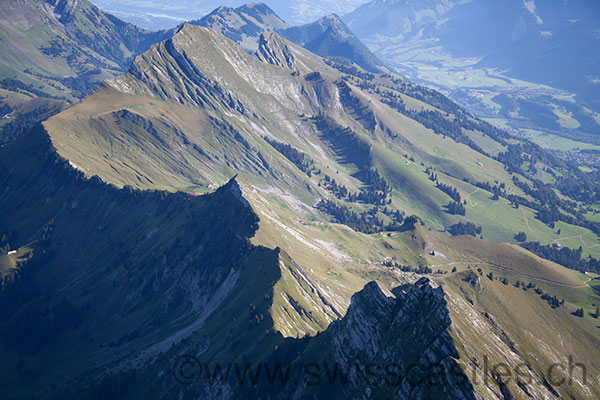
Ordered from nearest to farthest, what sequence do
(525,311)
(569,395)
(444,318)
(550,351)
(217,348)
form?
(444,318), (569,395), (217,348), (550,351), (525,311)

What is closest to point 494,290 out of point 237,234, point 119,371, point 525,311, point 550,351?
point 525,311

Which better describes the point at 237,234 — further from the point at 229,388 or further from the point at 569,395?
the point at 569,395

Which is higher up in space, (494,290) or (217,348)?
(494,290)

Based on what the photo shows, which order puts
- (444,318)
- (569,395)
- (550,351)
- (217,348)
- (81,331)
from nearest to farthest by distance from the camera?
1. (444,318)
2. (569,395)
3. (217,348)
4. (550,351)
5. (81,331)

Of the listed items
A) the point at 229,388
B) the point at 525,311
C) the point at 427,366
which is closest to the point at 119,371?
the point at 229,388

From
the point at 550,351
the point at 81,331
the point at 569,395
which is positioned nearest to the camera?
the point at 569,395

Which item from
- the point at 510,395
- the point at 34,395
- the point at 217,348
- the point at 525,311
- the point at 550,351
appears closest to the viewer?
the point at 510,395

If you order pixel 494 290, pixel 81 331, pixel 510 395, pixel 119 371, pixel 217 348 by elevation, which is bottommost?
pixel 81 331

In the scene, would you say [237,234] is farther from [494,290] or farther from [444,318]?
[444,318]

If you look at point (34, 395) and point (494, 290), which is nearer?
point (34, 395)
